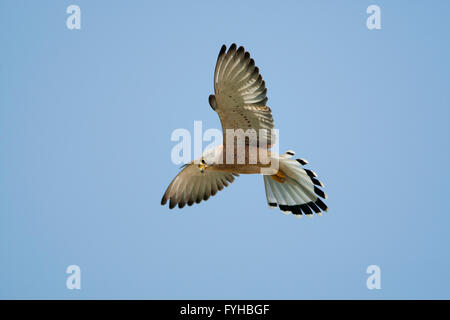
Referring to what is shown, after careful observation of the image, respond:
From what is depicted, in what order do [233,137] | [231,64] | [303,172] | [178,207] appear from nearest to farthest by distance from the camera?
[231,64]
[233,137]
[303,172]
[178,207]

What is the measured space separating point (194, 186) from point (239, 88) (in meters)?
2.31

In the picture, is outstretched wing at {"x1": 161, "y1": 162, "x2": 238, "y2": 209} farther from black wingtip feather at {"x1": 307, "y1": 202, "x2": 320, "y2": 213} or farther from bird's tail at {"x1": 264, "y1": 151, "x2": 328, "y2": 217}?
black wingtip feather at {"x1": 307, "y1": 202, "x2": 320, "y2": 213}

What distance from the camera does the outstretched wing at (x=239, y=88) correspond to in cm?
714

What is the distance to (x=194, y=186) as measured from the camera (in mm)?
8961

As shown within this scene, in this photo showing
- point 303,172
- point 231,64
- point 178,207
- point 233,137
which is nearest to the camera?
point 231,64

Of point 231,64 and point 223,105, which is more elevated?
point 231,64

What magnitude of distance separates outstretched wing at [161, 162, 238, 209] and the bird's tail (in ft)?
2.57

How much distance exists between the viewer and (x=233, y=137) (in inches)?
300

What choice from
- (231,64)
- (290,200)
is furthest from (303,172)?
(231,64)

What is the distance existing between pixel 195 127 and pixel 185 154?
77 centimetres

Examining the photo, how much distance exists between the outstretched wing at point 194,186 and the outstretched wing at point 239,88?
Result: 1751 millimetres

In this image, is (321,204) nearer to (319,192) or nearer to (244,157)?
(319,192)
